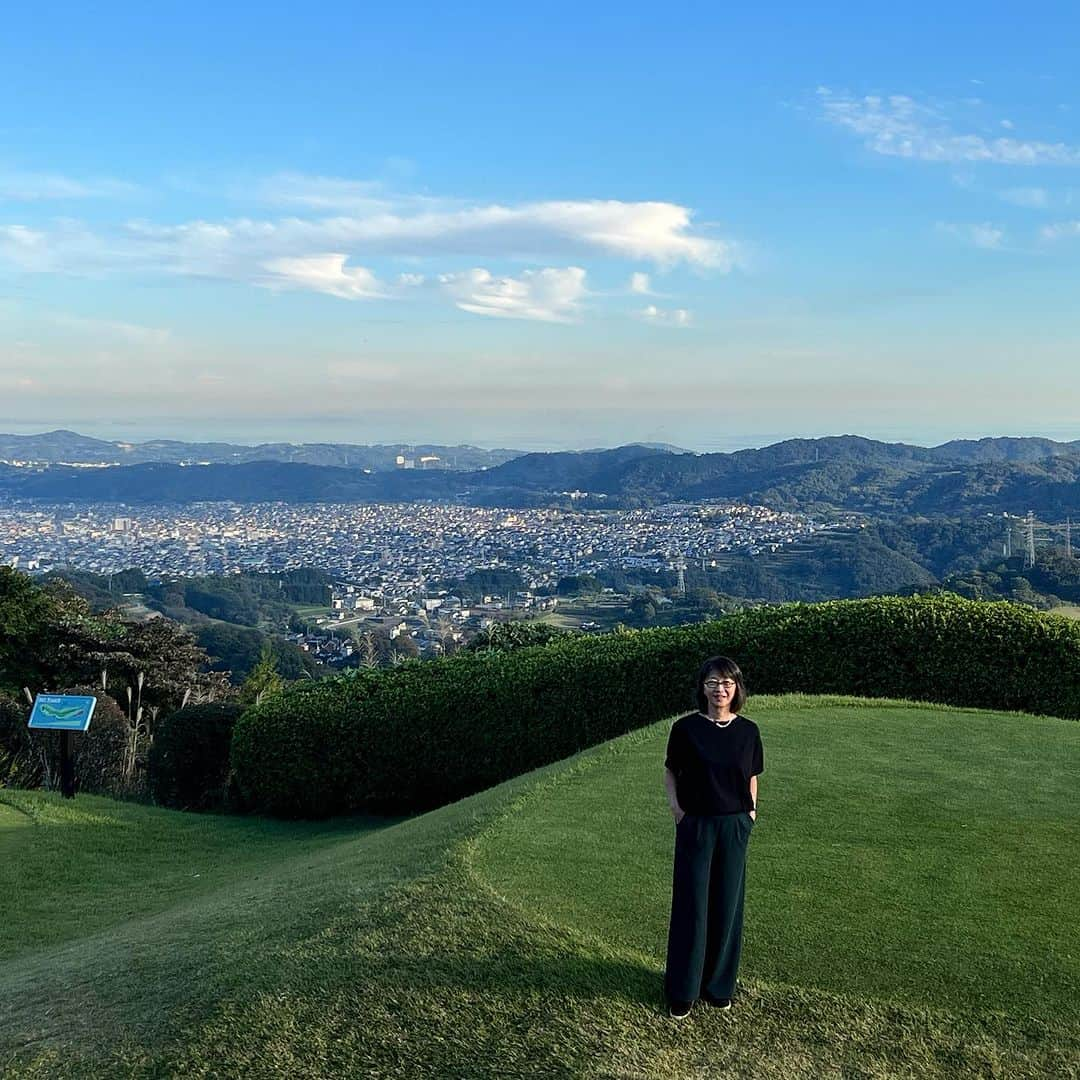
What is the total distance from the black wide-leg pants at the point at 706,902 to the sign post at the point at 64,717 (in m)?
9.19

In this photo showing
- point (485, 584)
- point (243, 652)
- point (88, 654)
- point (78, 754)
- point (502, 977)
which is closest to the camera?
point (502, 977)

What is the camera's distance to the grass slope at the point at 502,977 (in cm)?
421

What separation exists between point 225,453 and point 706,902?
188 m

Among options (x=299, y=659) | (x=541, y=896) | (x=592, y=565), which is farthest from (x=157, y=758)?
(x=592, y=565)

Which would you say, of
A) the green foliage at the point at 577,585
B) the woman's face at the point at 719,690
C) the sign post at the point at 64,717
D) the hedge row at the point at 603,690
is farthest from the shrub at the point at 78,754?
the green foliage at the point at 577,585

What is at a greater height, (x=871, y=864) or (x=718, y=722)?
(x=718, y=722)

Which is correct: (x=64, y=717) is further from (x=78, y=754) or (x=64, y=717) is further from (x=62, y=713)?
(x=78, y=754)

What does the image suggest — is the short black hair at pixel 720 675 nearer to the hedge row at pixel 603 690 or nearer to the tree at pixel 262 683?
the hedge row at pixel 603 690

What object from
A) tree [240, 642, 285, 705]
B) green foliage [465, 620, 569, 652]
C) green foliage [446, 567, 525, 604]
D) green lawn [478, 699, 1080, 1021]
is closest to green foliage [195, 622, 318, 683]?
tree [240, 642, 285, 705]

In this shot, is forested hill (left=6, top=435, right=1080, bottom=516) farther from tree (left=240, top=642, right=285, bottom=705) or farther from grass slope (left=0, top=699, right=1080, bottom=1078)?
grass slope (left=0, top=699, right=1080, bottom=1078)

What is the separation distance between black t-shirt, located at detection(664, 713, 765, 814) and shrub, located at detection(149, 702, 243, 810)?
10.2 meters

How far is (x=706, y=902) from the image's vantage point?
4.38 metres

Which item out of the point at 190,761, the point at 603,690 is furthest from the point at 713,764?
the point at 190,761

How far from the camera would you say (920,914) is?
5320mm
